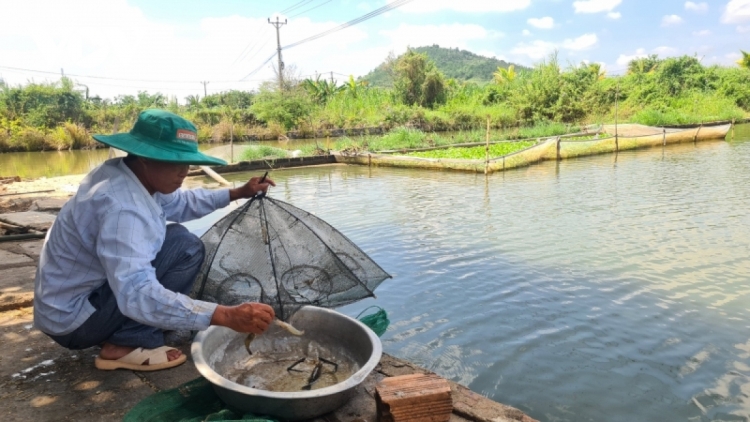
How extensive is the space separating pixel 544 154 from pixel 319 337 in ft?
39.0

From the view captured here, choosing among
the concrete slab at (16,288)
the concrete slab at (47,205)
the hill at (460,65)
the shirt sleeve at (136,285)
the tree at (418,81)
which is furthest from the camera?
the hill at (460,65)

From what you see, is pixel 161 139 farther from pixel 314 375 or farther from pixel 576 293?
pixel 576 293

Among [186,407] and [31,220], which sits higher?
[31,220]

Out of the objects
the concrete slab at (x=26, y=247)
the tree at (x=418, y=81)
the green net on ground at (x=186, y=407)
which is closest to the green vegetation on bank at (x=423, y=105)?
the tree at (x=418, y=81)

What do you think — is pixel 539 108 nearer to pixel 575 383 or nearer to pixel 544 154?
pixel 544 154

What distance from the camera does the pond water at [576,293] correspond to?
2.83 metres

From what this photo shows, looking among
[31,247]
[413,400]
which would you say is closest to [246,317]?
[413,400]

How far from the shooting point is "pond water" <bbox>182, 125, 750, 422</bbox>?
9.29 ft

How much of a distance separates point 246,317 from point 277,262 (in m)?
0.64

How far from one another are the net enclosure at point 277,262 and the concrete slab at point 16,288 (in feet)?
4.04

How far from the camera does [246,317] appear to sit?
1547 millimetres

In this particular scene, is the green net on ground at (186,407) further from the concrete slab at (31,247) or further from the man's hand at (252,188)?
the concrete slab at (31,247)

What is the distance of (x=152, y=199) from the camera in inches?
69.6

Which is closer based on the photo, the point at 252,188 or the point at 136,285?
the point at 136,285
